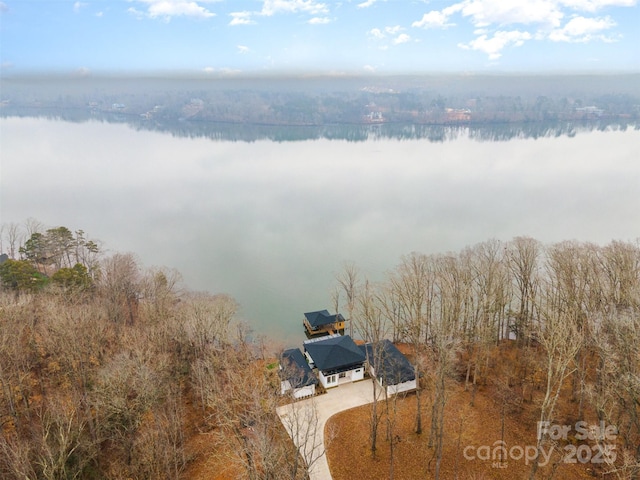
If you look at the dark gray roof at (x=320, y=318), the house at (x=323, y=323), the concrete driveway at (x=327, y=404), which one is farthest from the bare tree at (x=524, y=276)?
the dark gray roof at (x=320, y=318)

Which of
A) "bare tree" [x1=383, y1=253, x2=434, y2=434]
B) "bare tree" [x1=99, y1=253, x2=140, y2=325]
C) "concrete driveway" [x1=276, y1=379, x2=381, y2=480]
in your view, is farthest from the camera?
"bare tree" [x1=99, y1=253, x2=140, y2=325]

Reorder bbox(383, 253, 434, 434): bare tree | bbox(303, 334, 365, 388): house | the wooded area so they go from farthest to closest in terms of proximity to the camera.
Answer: bbox(303, 334, 365, 388): house < bbox(383, 253, 434, 434): bare tree < the wooded area

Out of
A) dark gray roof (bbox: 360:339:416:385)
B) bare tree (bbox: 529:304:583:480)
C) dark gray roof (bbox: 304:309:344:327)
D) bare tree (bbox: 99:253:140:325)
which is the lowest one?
dark gray roof (bbox: 304:309:344:327)

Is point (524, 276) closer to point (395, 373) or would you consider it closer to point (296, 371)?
point (395, 373)

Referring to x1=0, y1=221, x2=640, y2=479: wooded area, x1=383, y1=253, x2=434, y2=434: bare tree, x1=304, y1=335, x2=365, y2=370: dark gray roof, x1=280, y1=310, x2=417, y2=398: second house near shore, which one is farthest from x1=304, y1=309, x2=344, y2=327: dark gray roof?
x1=383, y1=253, x2=434, y2=434: bare tree

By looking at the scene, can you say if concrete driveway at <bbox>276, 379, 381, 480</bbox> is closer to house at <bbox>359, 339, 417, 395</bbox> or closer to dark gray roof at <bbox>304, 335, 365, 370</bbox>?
house at <bbox>359, 339, 417, 395</bbox>

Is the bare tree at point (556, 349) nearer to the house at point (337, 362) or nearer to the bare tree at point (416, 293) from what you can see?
the bare tree at point (416, 293)

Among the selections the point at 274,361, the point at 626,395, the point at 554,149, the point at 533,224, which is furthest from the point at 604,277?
the point at 554,149

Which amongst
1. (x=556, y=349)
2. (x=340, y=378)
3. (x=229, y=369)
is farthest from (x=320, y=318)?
(x=556, y=349)
